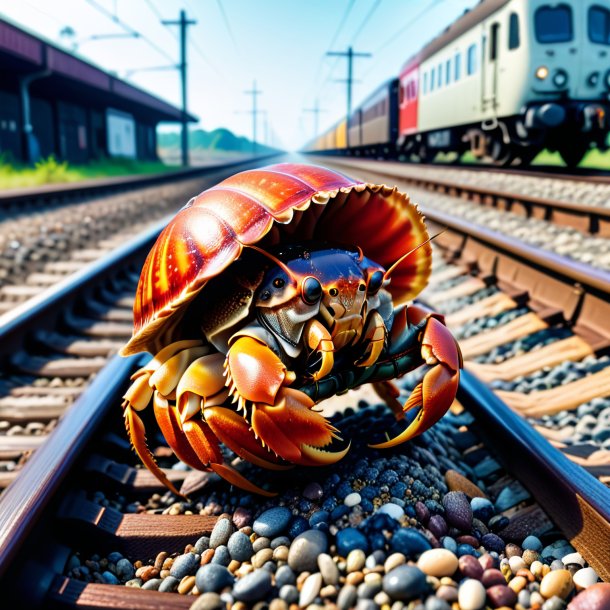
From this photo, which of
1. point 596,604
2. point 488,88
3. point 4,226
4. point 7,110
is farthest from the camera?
point 7,110

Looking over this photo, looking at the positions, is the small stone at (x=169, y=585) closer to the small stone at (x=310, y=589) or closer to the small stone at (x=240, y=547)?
the small stone at (x=240, y=547)

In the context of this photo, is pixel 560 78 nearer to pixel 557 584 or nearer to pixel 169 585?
pixel 557 584

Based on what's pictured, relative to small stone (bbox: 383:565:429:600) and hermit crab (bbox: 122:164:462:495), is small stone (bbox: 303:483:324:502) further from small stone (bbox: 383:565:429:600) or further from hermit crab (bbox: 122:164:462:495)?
small stone (bbox: 383:565:429:600)

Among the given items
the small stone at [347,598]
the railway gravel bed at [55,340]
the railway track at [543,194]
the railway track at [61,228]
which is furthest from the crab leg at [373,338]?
the railway track at [543,194]

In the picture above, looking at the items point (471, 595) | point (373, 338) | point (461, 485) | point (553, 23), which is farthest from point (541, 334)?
point (553, 23)

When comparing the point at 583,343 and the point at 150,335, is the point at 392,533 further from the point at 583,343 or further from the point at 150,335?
the point at 583,343

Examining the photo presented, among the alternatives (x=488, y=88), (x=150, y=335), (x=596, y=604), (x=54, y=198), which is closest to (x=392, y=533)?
(x=596, y=604)

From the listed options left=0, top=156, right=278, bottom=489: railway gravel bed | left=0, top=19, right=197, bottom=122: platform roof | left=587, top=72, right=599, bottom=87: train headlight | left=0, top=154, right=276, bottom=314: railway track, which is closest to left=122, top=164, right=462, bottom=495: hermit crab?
left=0, top=156, right=278, bottom=489: railway gravel bed
